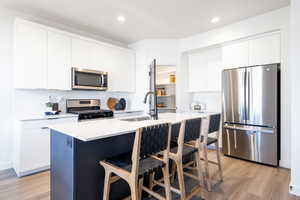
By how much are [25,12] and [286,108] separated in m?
4.93

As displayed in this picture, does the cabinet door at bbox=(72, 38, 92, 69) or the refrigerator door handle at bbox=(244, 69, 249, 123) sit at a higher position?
the cabinet door at bbox=(72, 38, 92, 69)

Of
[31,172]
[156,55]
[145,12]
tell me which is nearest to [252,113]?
[156,55]

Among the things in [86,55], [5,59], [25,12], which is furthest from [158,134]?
[25,12]

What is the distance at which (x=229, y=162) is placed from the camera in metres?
3.14

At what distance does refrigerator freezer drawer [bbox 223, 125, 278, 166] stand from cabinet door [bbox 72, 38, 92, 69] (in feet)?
10.7

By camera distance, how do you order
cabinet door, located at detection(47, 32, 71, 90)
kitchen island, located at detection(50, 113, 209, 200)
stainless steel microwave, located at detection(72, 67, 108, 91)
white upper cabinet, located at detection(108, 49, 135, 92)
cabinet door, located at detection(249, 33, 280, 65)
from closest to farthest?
1. kitchen island, located at detection(50, 113, 209, 200)
2. cabinet door, located at detection(249, 33, 280, 65)
3. cabinet door, located at detection(47, 32, 71, 90)
4. stainless steel microwave, located at detection(72, 67, 108, 91)
5. white upper cabinet, located at detection(108, 49, 135, 92)

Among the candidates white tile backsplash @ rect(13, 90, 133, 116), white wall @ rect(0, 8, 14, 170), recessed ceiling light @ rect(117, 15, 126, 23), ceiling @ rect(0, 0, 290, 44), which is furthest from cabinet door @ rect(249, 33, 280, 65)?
white wall @ rect(0, 8, 14, 170)

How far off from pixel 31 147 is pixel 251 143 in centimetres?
381

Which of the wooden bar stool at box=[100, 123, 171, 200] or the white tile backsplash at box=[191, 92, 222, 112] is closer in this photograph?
the wooden bar stool at box=[100, 123, 171, 200]

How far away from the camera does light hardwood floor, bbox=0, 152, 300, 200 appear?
80.6 inches

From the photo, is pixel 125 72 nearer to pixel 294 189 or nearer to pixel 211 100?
pixel 211 100

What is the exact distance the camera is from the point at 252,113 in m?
3.05

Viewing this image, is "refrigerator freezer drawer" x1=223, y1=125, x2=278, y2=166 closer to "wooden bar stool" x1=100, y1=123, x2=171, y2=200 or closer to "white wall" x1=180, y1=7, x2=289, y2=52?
"white wall" x1=180, y1=7, x2=289, y2=52

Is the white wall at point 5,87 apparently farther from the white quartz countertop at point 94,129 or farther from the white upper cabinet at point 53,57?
the white quartz countertop at point 94,129
